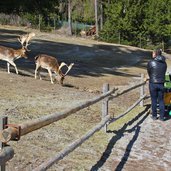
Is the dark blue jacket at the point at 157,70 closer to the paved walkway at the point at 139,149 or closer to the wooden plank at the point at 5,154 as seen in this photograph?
the paved walkway at the point at 139,149

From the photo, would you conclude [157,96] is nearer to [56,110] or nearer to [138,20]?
[56,110]

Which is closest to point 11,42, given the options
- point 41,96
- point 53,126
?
point 41,96

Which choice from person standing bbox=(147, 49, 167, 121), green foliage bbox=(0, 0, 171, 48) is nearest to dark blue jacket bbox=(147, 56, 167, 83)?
person standing bbox=(147, 49, 167, 121)

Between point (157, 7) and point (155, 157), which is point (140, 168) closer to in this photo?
point (155, 157)

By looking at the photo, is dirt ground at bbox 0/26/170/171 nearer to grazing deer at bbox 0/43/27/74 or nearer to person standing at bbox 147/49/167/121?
person standing at bbox 147/49/167/121

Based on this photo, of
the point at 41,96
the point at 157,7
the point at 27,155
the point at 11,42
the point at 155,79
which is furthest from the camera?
the point at 157,7

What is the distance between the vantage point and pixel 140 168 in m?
9.18

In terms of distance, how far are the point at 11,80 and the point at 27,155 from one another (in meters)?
9.15

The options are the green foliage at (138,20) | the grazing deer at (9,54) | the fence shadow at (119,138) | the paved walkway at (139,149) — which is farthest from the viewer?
the green foliage at (138,20)

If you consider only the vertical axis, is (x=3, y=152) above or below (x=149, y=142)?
above

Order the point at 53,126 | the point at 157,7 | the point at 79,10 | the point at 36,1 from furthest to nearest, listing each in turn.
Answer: the point at 79,10 → the point at 157,7 → the point at 36,1 → the point at 53,126

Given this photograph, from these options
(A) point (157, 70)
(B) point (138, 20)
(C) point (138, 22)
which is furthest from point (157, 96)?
(C) point (138, 22)

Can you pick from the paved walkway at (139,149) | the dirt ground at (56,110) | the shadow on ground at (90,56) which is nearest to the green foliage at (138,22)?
the shadow on ground at (90,56)

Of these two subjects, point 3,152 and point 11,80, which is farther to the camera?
point 11,80
